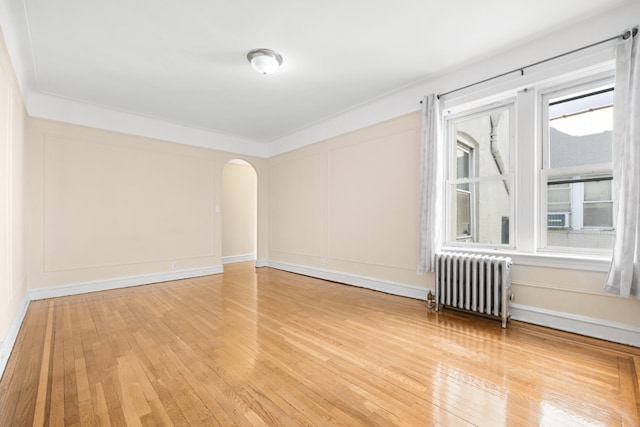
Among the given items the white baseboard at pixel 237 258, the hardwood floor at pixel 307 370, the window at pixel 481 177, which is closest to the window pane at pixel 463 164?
the window at pixel 481 177

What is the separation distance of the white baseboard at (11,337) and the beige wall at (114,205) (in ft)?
3.23

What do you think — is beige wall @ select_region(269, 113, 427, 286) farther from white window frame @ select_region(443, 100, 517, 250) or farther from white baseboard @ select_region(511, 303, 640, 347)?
white baseboard @ select_region(511, 303, 640, 347)

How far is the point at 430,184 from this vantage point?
12.8ft

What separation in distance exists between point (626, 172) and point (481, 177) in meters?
1.34

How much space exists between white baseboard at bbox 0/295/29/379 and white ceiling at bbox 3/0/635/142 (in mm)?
2840

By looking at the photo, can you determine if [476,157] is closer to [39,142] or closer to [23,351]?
[23,351]

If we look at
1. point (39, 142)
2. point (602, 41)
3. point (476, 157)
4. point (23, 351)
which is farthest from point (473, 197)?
point (39, 142)

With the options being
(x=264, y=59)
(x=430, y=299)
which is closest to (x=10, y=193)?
(x=264, y=59)

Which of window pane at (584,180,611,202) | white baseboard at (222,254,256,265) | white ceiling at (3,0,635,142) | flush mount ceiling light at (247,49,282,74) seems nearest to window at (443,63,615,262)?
window pane at (584,180,611,202)

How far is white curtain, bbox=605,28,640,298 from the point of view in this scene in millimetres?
2523

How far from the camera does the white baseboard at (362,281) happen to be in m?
4.21

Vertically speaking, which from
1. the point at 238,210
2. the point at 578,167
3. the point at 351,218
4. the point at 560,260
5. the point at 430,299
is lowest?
the point at 430,299

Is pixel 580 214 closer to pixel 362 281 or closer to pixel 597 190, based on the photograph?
pixel 597 190

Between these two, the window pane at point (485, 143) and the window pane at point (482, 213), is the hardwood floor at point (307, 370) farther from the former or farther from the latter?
the window pane at point (485, 143)
